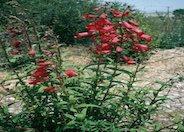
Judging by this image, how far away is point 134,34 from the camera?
3.87 m

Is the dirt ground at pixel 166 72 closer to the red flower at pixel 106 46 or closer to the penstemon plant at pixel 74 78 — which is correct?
the penstemon plant at pixel 74 78

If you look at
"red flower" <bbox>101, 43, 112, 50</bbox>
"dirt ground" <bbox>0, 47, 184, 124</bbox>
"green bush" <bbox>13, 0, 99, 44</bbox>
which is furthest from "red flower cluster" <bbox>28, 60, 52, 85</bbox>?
"green bush" <bbox>13, 0, 99, 44</bbox>

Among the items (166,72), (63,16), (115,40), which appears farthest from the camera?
(63,16)

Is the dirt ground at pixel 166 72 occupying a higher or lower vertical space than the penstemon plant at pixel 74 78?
lower

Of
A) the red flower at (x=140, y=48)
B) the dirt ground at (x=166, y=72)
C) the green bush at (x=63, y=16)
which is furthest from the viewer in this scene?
the green bush at (x=63, y=16)

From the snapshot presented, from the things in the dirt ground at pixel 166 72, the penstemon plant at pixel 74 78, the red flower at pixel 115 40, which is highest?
the red flower at pixel 115 40

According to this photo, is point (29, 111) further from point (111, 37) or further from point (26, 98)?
point (111, 37)

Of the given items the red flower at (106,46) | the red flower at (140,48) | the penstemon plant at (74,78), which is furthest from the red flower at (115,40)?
the red flower at (140,48)

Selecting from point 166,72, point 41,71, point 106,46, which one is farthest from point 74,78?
point 166,72

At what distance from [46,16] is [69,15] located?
0.90m

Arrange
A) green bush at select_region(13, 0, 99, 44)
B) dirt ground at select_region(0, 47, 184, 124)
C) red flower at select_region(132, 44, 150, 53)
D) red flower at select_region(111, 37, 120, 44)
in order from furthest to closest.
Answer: green bush at select_region(13, 0, 99, 44), dirt ground at select_region(0, 47, 184, 124), red flower at select_region(132, 44, 150, 53), red flower at select_region(111, 37, 120, 44)

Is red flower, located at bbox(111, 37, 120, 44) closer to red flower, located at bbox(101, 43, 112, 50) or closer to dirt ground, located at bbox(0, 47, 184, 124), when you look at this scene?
red flower, located at bbox(101, 43, 112, 50)

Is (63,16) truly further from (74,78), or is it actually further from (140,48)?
(140,48)

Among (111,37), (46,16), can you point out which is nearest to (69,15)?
(46,16)
